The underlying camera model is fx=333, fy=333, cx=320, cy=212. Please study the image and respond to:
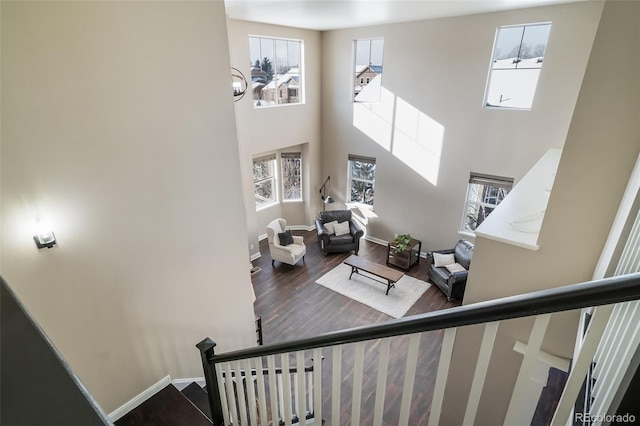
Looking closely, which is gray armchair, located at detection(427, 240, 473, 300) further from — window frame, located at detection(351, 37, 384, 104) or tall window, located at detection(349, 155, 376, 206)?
window frame, located at detection(351, 37, 384, 104)

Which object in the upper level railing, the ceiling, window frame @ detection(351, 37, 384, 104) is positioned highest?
the ceiling

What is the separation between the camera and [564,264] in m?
2.37

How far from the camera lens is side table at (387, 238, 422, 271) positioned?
782cm

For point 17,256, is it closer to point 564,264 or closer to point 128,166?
point 128,166

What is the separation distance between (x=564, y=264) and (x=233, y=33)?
22.9ft

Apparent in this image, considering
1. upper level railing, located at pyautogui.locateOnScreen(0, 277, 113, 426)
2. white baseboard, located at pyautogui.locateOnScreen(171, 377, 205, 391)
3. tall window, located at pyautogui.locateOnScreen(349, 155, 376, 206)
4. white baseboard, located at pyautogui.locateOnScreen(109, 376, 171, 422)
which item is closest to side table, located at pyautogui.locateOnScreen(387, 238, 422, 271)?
tall window, located at pyautogui.locateOnScreen(349, 155, 376, 206)

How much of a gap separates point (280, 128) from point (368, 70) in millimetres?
2590

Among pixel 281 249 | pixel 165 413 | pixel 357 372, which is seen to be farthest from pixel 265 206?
pixel 357 372

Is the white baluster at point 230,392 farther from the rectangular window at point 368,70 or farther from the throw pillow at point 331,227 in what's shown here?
the rectangular window at point 368,70

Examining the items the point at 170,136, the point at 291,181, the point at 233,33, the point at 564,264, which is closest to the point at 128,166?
the point at 170,136

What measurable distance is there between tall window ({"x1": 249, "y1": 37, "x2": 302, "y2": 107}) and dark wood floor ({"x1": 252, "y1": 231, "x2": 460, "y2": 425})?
12.4 feet

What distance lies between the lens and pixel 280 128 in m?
8.30

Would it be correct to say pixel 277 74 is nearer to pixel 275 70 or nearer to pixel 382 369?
pixel 275 70

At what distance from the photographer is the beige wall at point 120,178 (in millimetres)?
2084
